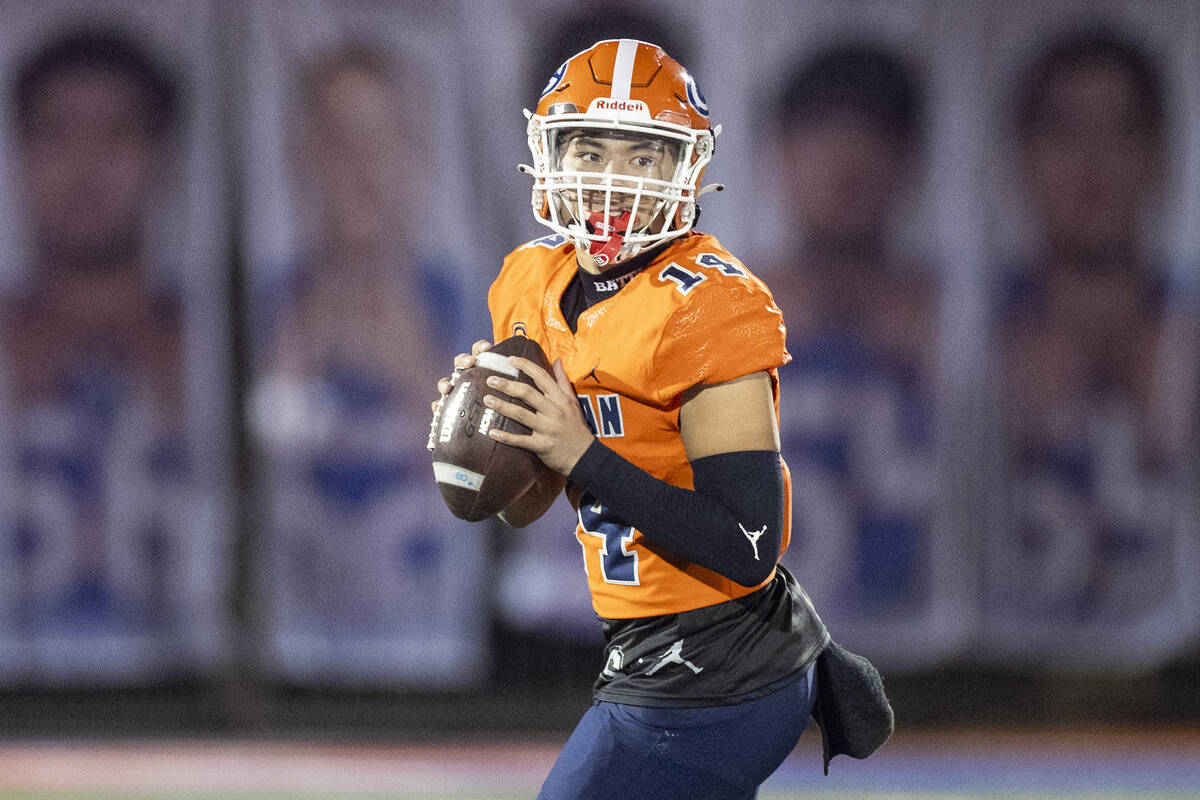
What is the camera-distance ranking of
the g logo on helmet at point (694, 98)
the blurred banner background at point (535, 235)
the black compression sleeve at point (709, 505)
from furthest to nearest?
the blurred banner background at point (535, 235), the g logo on helmet at point (694, 98), the black compression sleeve at point (709, 505)

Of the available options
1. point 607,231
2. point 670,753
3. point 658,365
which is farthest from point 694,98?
point 670,753

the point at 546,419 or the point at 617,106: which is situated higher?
the point at 617,106

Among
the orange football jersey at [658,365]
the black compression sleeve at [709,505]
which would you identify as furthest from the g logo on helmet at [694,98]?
the black compression sleeve at [709,505]

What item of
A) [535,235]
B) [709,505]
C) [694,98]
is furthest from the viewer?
[535,235]

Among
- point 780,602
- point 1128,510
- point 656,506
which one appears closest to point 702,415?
point 656,506

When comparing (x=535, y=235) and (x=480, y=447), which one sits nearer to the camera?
(x=480, y=447)

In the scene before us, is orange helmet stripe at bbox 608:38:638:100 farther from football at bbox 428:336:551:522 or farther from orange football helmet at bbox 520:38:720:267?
football at bbox 428:336:551:522

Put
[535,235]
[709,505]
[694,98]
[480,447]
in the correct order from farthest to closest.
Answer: [535,235] < [694,98] < [480,447] < [709,505]

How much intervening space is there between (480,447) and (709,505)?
0.34m

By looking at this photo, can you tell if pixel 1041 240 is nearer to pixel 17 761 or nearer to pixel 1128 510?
pixel 1128 510

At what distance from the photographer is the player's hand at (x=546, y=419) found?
1.79 meters

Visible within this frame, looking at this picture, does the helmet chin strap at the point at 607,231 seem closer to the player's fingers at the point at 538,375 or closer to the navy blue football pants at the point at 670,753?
the player's fingers at the point at 538,375

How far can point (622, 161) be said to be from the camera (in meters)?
1.93

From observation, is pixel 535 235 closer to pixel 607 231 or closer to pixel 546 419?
pixel 607 231
